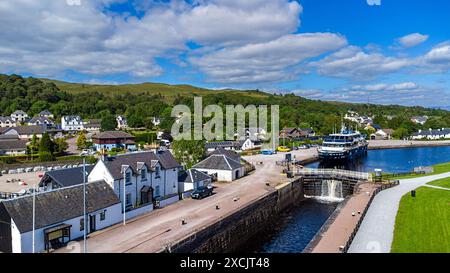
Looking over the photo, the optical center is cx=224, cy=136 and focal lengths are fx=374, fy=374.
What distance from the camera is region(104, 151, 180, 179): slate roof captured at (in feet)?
111

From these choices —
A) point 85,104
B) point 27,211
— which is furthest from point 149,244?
point 85,104

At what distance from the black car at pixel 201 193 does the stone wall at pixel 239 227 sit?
5972mm

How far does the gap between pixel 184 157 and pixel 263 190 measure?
64.7 ft

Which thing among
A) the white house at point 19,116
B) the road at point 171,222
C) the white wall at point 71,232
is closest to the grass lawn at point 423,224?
the road at point 171,222

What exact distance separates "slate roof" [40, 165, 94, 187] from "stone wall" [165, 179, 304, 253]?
14.6 metres

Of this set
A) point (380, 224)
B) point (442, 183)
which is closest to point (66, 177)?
point (380, 224)

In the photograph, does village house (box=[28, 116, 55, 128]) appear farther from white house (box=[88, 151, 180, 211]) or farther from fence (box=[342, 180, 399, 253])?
fence (box=[342, 180, 399, 253])

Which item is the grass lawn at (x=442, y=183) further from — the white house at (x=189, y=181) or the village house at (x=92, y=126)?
the village house at (x=92, y=126)

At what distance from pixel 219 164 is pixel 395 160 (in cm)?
5548

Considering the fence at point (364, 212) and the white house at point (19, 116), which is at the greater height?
the white house at point (19, 116)

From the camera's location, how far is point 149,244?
25.3 meters

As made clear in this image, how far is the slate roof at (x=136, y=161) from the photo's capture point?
111ft

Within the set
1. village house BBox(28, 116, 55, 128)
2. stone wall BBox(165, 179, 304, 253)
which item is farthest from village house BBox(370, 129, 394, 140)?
village house BBox(28, 116, 55, 128)
